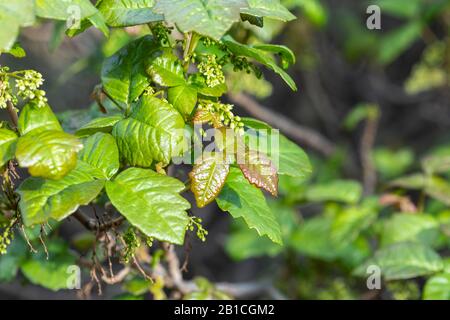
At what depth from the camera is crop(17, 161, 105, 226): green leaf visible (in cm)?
88

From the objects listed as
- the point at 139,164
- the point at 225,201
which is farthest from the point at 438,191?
the point at 139,164

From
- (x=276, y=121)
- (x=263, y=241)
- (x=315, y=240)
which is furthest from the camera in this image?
(x=276, y=121)

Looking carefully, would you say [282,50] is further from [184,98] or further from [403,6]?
[403,6]

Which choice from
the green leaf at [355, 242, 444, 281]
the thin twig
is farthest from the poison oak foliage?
the thin twig

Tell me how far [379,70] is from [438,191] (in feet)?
8.11

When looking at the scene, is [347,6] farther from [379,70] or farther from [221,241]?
[221,241]

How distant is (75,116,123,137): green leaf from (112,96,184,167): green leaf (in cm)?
4

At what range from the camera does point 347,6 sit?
4.40 meters

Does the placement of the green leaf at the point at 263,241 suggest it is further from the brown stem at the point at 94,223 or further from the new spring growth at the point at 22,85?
the new spring growth at the point at 22,85

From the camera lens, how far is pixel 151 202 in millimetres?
937

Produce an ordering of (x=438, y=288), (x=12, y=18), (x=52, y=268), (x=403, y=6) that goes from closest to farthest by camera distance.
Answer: (x=12, y=18), (x=438, y=288), (x=52, y=268), (x=403, y=6)

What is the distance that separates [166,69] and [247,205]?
0.90 feet

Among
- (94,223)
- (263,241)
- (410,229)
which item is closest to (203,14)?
(94,223)
